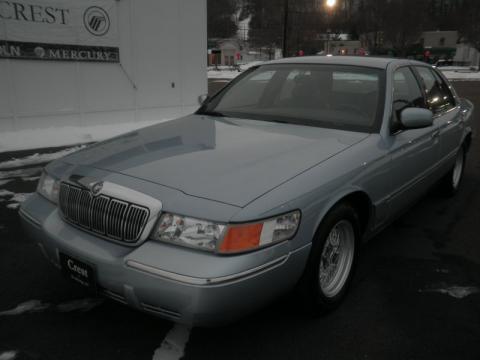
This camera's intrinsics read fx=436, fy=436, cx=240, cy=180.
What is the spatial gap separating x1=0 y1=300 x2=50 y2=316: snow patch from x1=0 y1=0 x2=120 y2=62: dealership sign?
6684 millimetres

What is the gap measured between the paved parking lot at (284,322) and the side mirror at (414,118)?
1.13m

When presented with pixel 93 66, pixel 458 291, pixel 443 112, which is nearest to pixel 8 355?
pixel 458 291

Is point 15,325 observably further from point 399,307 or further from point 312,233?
point 399,307

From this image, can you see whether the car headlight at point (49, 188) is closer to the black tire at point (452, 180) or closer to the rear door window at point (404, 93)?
the rear door window at point (404, 93)

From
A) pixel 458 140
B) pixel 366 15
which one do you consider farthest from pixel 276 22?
pixel 458 140

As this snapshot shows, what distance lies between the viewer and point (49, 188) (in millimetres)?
2754

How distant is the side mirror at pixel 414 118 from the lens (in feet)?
10.4

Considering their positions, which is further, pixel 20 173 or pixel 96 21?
pixel 96 21

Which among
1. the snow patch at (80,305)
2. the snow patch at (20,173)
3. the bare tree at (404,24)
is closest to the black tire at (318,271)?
the snow patch at (80,305)

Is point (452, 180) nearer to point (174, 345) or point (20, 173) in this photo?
point (174, 345)

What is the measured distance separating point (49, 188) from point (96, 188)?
1.97ft

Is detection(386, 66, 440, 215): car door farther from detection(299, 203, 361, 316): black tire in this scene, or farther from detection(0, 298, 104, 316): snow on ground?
detection(0, 298, 104, 316): snow on ground

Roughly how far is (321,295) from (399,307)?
0.66 metres

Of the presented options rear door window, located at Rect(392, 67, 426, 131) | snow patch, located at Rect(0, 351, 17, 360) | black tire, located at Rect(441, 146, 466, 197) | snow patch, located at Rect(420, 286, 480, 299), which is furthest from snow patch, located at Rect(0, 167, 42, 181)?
black tire, located at Rect(441, 146, 466, 197)
